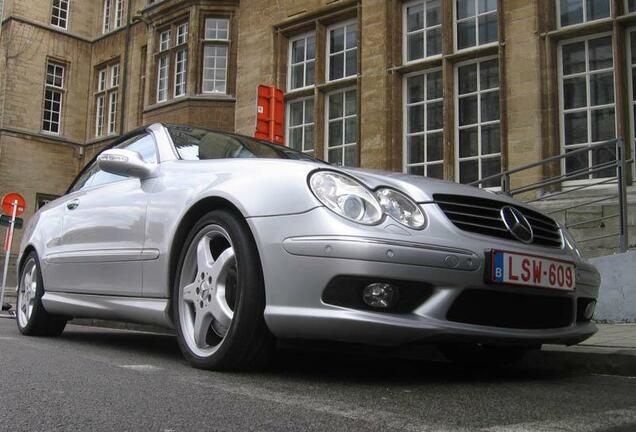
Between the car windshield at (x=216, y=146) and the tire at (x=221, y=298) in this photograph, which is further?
the car windshield at (x=216, y=146)

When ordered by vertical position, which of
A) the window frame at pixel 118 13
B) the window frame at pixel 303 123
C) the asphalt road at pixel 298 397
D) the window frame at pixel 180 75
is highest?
the window frame at pixel 118 13

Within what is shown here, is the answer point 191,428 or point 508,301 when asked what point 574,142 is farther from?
point 191,428

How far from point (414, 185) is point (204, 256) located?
117 cm

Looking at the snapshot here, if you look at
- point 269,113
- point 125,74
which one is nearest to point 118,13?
point 125,74

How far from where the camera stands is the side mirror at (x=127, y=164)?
163 inches

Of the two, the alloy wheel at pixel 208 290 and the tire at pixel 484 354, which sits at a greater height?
the alloy wheel at pixel 208 290

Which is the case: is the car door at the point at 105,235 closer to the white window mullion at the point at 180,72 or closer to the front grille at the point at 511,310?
the front grille at the point at 511,310

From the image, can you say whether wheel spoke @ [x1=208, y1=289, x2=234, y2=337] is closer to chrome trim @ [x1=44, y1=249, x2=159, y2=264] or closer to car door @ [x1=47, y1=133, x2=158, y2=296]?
chrome trim @ [x1=44, y1=249, x2=159, y2=264]

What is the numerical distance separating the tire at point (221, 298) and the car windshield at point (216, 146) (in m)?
0.71

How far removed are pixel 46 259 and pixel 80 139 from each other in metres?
20.9

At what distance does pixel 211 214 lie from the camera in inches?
140

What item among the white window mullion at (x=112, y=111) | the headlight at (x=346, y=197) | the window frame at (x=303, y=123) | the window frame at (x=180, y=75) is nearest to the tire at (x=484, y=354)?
the headlight at (x=346, y=197)

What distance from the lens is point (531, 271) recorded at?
3.23 meters

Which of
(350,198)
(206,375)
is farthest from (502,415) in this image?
(206,375)
